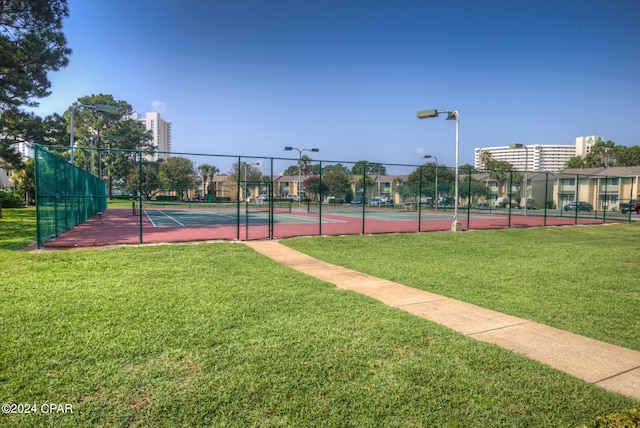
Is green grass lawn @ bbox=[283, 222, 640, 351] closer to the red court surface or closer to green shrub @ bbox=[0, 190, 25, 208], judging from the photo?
the red court surface

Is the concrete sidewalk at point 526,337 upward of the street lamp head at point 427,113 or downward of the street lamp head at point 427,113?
downward

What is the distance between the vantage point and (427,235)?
608 inches

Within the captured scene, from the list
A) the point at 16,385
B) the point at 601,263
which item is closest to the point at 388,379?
the point at 16,385

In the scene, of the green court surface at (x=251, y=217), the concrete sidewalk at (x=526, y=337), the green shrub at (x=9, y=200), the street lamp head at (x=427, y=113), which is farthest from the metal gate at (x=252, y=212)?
the green shrub at (x=9, y=200)

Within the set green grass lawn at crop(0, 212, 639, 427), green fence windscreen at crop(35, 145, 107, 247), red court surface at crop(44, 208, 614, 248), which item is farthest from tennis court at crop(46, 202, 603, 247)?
green grass lawn at crop(0, 212, 639, 427)

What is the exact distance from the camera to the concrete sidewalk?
3770mm

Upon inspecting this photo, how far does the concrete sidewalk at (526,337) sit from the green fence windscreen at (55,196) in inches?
332

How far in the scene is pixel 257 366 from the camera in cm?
372

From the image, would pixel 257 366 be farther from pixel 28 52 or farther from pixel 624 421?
pixel 28 52

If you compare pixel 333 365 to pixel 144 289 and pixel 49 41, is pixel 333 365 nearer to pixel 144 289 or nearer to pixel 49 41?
pixel 144 289

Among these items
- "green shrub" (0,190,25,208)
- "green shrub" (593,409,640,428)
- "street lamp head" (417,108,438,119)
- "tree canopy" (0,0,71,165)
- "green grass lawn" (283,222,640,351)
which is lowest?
"green grass lawn" (283,222,640,351)

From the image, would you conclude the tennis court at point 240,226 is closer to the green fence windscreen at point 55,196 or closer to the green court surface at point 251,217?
the green court surface at point 251,217

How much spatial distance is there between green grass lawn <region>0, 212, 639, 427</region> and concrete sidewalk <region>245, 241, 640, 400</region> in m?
0.27

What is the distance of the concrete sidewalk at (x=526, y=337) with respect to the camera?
3.77m
